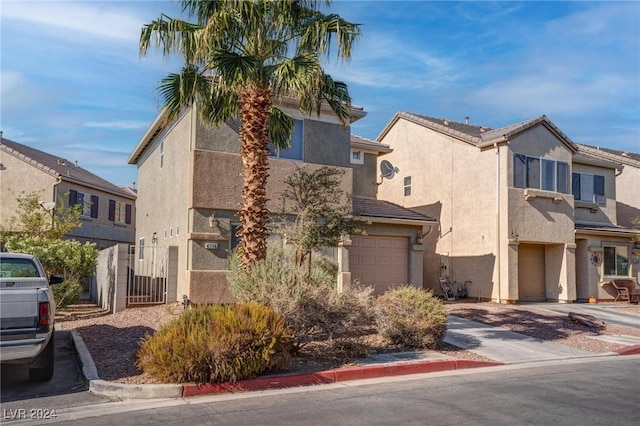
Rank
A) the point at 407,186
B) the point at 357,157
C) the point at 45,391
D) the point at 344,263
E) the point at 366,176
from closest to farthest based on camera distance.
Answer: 1. the point at 45,391
2. the point at 344,263
3. the point at 357,157
4. the point at 366,176
5. the point at 407,186

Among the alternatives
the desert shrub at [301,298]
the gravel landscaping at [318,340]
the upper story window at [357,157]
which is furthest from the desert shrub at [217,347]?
the upper story window at [357,157]

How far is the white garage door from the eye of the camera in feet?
62.2

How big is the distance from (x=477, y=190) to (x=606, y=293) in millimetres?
7726

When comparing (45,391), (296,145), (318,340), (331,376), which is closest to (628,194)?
(296,145)

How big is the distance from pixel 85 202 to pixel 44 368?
2442 cm

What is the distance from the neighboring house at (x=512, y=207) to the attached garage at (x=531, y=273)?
0.13ft

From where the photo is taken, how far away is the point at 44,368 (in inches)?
326

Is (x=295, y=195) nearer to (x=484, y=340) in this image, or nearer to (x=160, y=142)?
(x=484, y=340)

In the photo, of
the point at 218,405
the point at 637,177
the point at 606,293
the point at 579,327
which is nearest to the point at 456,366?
the point at 218,405

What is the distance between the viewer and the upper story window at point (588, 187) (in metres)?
24.6

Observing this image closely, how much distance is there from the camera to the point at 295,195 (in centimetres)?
1247

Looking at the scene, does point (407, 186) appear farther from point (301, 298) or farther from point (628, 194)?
point (301, 298)

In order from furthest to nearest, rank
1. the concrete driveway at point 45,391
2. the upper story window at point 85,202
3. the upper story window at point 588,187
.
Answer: the upper story window at point 85,202 → the upper story window at point 588,187 → the concrete driveway at point 45,391

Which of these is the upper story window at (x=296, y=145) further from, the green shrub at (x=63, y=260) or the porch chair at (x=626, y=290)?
the porch chair at (x=626, y=290)
